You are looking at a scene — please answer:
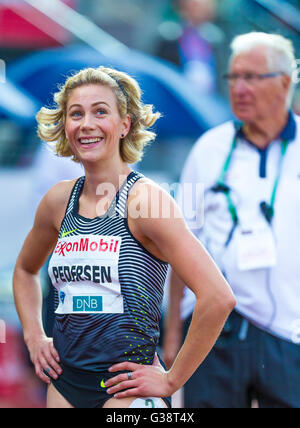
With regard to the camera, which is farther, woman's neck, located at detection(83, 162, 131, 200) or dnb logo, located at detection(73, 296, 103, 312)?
Answer: woman's neck, located at detection(83, 162, 131, 200)

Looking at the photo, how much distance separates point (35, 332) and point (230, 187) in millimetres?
1053

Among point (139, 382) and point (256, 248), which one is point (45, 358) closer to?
point (139, 382)

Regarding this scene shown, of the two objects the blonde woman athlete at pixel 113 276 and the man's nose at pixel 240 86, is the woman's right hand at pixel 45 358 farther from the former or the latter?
the man's nose at pixel 240 86

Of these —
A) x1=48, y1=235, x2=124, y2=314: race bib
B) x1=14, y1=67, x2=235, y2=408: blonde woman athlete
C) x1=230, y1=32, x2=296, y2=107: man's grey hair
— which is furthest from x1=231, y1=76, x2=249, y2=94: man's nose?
x1=48, y1=235, x2=124, y2=314: race bib

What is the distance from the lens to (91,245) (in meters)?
2.06

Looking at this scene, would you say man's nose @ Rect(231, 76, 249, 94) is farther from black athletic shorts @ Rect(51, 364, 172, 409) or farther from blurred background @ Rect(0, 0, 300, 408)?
black athletic shorts @ Rect(51, 364, 172, 409)

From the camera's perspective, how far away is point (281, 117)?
307cm

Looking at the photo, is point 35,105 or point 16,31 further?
point 16,31

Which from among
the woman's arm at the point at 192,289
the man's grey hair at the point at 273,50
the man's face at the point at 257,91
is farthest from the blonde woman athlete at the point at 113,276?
the man's grey hair at the point at 273,50

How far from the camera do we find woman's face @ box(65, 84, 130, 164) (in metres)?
2.13

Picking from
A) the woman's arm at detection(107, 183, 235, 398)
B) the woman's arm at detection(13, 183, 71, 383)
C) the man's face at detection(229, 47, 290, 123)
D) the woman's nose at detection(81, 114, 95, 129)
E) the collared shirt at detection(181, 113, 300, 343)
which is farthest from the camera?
the man's face at detection(229, 47, 290, 123)

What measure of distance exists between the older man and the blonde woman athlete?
31.8 inches
